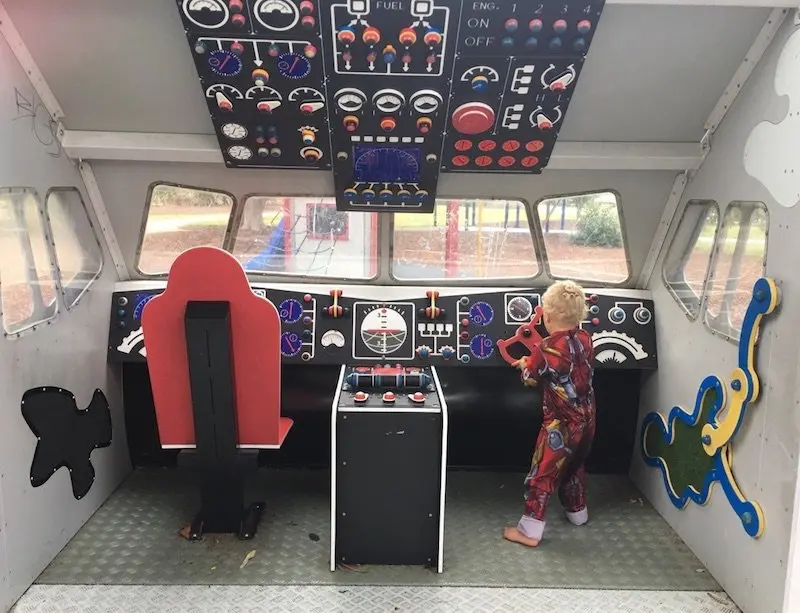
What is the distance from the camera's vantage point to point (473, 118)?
286 cm

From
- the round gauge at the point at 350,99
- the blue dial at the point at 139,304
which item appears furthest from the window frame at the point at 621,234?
the blue dial at the point at 139,304

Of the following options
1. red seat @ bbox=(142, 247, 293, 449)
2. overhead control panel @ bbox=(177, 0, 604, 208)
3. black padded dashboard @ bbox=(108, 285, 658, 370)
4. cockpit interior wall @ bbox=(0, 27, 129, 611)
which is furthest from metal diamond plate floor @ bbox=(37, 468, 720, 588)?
overhead control panel @ bbox=(177, 0, 604, 208)

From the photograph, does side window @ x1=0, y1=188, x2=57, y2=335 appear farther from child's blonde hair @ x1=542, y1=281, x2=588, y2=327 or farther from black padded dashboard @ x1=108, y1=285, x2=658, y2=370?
child's blonde hair @ x1=542, y1=281, x2=588, y2=327

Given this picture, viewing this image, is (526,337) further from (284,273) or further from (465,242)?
(284,273)

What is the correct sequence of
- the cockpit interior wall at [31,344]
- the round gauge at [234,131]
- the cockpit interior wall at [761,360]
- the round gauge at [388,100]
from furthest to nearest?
the round gauge at [234,131]
the round gauge at [388,100]
the cockpit interior wall at [31,344]
the cockpit interior wall at [761,360]

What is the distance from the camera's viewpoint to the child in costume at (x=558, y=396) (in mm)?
2994

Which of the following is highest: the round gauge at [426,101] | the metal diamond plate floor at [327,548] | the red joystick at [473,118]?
the round gauge at [426,101]

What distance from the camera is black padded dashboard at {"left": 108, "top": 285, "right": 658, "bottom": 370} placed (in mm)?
3572

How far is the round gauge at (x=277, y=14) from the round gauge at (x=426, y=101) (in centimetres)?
61

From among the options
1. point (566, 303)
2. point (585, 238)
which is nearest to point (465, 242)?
point (585, 238)

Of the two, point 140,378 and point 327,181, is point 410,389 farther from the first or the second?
point 140,378

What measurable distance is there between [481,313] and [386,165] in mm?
1053

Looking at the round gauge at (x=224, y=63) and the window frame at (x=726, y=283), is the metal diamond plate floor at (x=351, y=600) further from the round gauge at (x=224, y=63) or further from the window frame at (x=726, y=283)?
the round gauge at (x=224, y=63)

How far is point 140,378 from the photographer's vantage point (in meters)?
3.73
